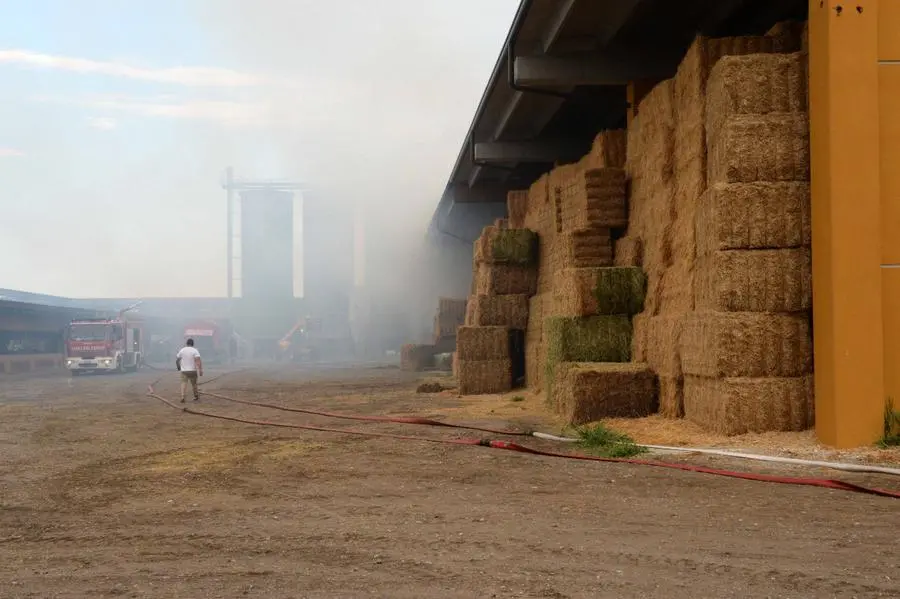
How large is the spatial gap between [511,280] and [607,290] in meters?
8.27

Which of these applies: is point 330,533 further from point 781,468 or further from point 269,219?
point 269,219

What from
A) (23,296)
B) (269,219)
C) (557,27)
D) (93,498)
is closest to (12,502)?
(93,498)

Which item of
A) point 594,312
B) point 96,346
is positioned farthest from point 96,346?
point 594,312

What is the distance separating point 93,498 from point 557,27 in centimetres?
1177

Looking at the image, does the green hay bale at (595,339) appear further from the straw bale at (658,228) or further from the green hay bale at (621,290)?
the straw bale at (658,228)

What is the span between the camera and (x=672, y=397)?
13734 mm

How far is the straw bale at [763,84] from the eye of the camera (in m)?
11.8

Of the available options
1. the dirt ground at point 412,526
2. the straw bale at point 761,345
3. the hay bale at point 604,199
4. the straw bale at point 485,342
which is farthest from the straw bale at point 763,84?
the straw bale at point 485,342

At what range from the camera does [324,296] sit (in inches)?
3305

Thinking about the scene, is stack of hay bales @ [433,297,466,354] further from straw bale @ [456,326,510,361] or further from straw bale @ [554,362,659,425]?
straw bale @ [554,362,659,425]

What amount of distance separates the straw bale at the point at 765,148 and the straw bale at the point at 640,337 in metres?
3.91

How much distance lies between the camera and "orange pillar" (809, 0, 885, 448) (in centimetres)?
1056

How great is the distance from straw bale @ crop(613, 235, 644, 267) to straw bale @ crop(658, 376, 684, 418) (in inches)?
112

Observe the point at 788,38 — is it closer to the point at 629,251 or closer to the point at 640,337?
the point at 629,251
